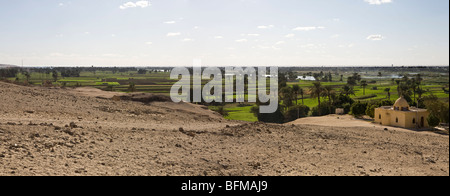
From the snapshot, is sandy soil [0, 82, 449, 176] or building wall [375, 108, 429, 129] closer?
sandy soil [0, 82, 449, 176]

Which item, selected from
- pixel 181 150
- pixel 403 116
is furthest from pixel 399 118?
pixel 181 150

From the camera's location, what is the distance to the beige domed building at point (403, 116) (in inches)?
865

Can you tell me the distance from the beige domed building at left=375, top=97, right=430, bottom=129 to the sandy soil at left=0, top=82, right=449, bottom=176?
149 inches

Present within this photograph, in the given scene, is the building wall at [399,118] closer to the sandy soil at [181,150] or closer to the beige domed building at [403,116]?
the beige domed building at [403,116]

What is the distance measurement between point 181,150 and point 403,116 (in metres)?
18.4

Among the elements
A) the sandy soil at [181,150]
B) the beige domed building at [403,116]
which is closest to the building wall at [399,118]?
the beige domed building at [403,116]

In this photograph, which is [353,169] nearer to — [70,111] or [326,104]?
[70,111]

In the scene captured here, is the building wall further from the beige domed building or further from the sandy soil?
the sandy soil

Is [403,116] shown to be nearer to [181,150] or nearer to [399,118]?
[399,118]

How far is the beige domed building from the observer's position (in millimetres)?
21969

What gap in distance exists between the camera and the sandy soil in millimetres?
9070

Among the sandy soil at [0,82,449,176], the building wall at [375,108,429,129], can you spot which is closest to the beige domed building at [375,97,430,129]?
the building wall at [375,108,429,129]
